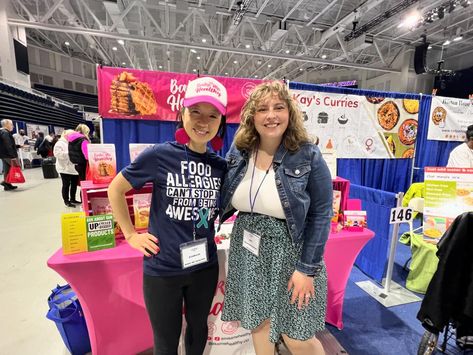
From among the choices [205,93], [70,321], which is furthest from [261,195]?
[70,321]

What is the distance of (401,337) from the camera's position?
199 cm

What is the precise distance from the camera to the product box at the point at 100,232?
1551 mm

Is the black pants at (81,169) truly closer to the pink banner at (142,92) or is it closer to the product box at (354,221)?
the pink banner at (142,92)

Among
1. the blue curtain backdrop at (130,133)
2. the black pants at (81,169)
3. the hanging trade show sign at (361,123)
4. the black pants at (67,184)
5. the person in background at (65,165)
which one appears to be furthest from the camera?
the black pants at (67,184)

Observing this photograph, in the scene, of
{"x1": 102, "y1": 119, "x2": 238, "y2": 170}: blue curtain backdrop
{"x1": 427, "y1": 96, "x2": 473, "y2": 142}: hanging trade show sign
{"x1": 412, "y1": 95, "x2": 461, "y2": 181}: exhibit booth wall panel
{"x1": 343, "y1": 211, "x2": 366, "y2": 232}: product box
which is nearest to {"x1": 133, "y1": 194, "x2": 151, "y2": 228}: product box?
{"x1": 102, "y1": 119, "x2": 238, "y2": 170}: blue curtain backdrop

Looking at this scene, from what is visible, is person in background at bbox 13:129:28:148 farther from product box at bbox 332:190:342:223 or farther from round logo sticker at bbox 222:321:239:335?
product box at bbox 332:190:342:223

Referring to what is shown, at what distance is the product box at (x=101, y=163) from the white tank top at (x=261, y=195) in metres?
1.06

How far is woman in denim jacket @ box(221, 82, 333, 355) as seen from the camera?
1101mm

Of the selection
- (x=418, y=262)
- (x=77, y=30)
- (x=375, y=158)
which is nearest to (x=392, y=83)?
(x=375, y=158)

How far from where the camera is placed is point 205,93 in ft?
3.51

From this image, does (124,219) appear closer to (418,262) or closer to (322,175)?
(322,175)

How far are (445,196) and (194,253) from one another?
6.11ft

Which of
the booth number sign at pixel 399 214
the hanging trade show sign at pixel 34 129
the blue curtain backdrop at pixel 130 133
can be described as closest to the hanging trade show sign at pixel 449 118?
the booth number sign at pixel 399 214

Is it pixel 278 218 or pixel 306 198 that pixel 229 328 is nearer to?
pixel 278 218
